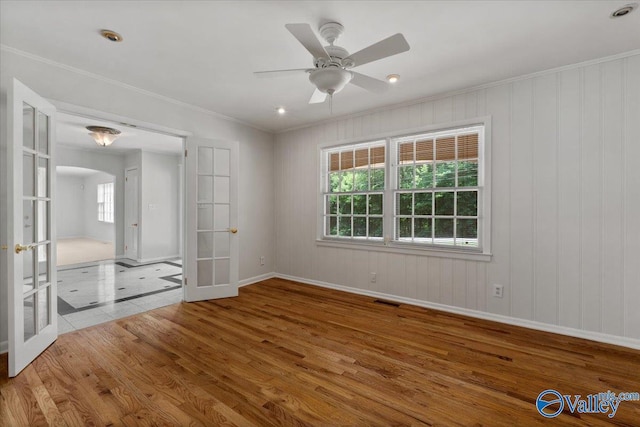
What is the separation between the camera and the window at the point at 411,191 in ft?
11.8

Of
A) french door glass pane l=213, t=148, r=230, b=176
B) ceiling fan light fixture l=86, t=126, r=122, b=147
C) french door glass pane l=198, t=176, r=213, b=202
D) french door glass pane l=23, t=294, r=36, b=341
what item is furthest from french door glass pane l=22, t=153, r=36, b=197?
ceiling fan light fixture l=86, t=126, r=122, b=147

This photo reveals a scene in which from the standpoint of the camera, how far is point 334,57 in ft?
7.28

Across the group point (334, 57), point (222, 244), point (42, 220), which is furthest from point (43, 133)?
point (334, 57)

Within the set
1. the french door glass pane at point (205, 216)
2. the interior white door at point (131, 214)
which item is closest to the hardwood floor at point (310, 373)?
the french door glass pane at point (205, 216)

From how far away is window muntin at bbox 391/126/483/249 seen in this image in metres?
3.60

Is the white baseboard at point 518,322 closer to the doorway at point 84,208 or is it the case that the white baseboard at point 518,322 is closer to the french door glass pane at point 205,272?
the french door glass pane at point 205,272

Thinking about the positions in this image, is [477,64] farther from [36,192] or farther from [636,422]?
[36,192]

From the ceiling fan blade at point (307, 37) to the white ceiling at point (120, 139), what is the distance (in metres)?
3.81

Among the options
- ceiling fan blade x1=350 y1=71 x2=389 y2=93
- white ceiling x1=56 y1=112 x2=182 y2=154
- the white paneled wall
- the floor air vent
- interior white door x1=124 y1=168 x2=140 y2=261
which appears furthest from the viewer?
interior white door x1=124 y1=168 x2=140 y2=261

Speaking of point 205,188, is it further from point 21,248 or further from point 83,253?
point 83,253

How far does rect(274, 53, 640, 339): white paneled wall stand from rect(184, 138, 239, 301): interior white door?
2495 millimetres

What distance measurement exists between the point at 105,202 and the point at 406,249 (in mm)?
10524

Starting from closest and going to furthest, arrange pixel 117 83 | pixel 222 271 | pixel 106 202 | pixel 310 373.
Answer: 1. pixel 310 373
2. pixel 117 83
3. pixel 222 271
4. pixel 106 202

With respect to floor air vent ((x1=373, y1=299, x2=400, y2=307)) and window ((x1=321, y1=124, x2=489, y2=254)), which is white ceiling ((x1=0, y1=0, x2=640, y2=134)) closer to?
window ((x1=321, y1=124, x2=489, y2=254))
